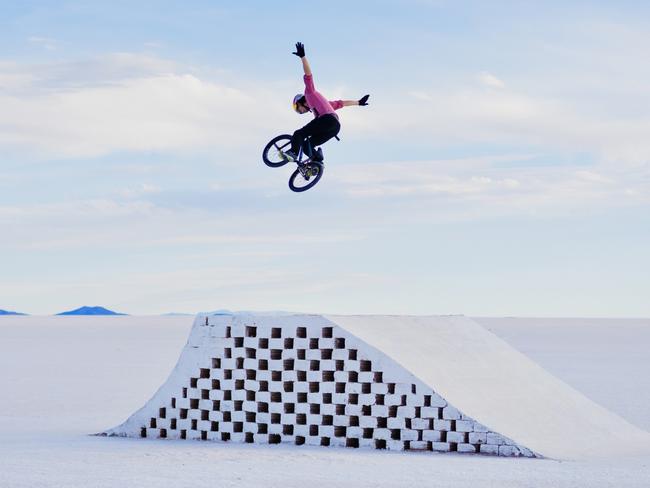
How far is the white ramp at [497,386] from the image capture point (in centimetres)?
1530

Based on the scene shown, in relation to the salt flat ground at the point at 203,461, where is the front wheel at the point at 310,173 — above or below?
above

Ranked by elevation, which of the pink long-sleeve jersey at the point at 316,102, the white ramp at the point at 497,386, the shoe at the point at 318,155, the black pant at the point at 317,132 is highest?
the pink long-sleeve jersey at the point at 316,102

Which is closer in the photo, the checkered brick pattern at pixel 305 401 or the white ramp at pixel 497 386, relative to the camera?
the checkered brick pattern at pixel 305 401

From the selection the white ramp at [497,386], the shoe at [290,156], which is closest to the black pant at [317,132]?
the shoe at [290,156]

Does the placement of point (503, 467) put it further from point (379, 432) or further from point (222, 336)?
point (222, 336)

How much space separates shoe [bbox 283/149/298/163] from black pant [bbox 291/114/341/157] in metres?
0.05

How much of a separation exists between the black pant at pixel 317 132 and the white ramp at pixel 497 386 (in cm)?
231

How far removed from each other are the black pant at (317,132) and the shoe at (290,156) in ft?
0.18

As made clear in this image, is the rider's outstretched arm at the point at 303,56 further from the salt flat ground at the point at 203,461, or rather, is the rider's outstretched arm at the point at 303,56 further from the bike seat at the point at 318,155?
the salt flat ground at the point at 203,461

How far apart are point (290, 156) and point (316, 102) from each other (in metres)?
1.06

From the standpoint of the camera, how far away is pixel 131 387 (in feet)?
93.7

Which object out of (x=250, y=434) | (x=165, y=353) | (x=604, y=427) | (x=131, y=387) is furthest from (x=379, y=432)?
(x=165, y=353)

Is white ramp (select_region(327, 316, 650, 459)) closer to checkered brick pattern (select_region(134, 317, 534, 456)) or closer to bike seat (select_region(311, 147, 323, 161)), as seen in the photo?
checkered brick pattern (select_region(134, 317, 534, 456))

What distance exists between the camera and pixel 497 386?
655 inches
